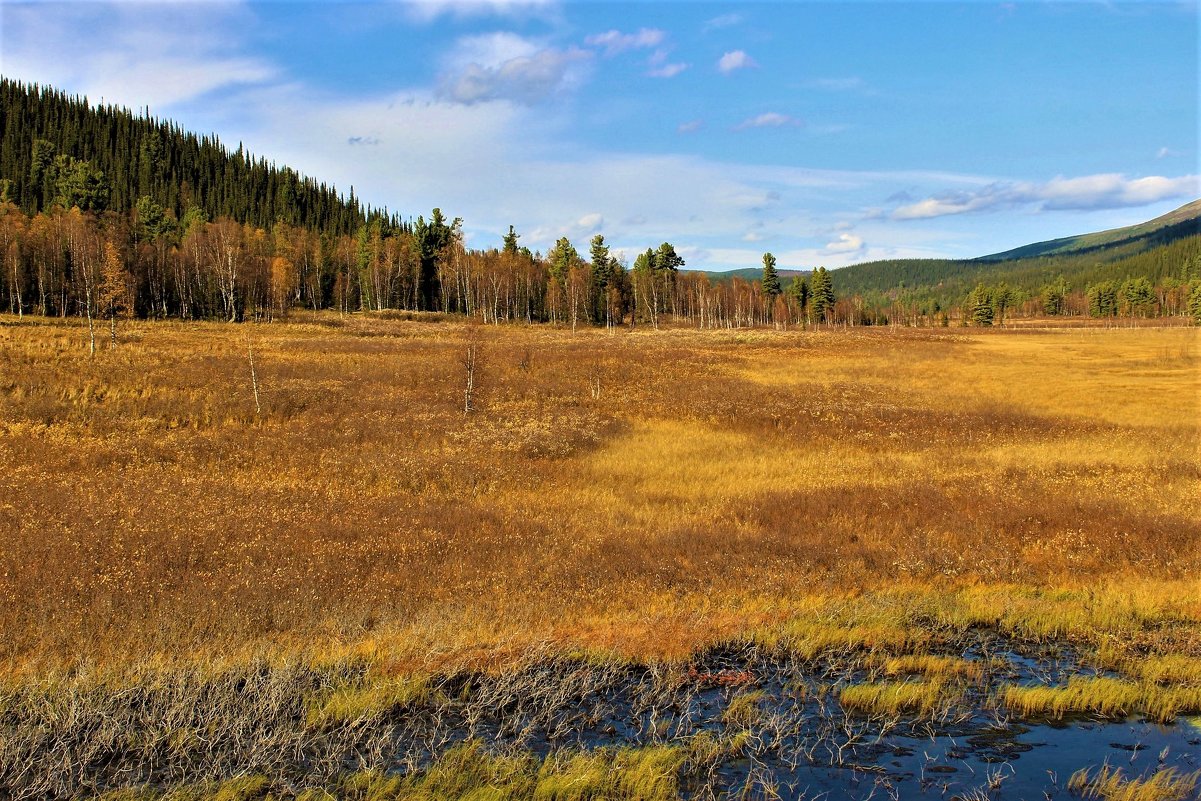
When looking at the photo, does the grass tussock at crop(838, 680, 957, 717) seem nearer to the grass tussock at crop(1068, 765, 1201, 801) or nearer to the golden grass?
the grass tussock at crop(1068, 765, 1201, 801)

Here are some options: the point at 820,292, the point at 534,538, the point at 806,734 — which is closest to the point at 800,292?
the point at 820,292

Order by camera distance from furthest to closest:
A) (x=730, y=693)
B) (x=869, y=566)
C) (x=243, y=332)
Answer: (x=243, y=332)
(x=869, y=566)
(x=730, y=693)

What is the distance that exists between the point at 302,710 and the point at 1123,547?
58.5 ft

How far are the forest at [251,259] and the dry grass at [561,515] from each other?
32478 millimetres

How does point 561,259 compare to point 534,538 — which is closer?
point 534,538

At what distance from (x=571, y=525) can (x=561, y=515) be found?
101cm

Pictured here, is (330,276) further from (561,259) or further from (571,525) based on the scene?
(571,525)

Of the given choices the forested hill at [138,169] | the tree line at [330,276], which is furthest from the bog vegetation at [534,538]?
the forested hill at [138,169]

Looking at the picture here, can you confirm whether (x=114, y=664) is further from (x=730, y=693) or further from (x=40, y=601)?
(x=730, y=693)

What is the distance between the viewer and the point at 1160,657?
1116cm

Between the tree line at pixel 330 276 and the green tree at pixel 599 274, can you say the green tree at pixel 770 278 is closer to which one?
the tree line at pixel 330 276

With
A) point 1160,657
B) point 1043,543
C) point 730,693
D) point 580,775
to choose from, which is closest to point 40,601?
point 580,775

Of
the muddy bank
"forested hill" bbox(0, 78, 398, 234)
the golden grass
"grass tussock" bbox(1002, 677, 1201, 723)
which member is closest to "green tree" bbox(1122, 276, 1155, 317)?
"forested hill" bbox(0, 78, 398, 234)

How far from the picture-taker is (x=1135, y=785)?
7.74 m
